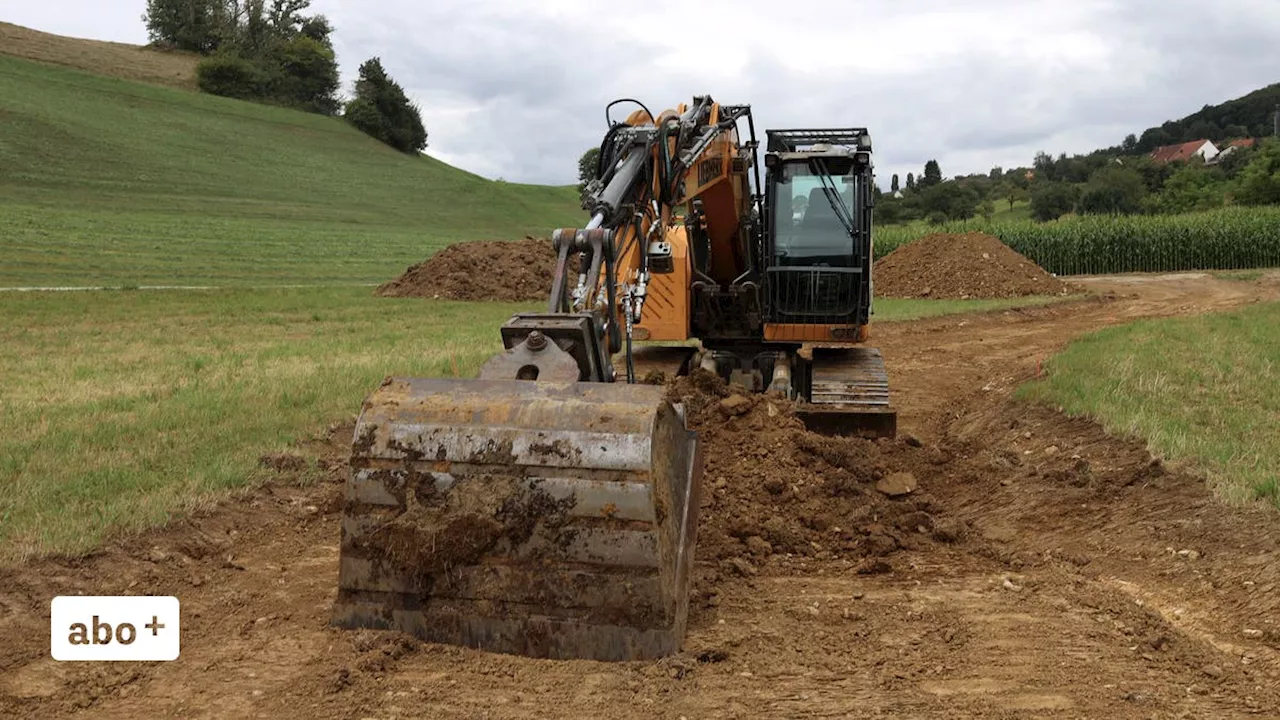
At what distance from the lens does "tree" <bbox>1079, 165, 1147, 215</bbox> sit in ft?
224

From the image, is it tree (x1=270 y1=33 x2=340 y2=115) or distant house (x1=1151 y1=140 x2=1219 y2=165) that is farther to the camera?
distant house (x1=1151 y1=140 x2=1219 y2=165)

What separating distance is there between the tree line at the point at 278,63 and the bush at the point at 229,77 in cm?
7

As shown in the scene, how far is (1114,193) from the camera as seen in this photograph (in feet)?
231

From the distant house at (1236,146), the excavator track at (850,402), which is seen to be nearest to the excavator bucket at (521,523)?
the excavator track at (850,402)

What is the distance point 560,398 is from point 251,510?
10.7 ft

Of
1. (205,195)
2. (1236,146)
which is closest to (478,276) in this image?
(205,195)

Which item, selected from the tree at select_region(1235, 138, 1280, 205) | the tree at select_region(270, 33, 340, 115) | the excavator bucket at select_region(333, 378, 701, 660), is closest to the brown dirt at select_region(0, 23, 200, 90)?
the tree at select_region(270, 33, 340, 115)

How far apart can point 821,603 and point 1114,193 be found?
7294 centimetres

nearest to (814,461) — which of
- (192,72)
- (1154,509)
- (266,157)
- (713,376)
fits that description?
(713,376)

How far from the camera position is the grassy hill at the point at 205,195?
2973 cm

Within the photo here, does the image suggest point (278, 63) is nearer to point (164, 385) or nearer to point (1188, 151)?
point (164, 385)

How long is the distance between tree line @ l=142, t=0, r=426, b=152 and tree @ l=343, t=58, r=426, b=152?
0.24 ft

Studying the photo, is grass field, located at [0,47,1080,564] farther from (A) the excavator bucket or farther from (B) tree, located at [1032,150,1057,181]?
(B) tree, located at [1032,150,1057,181]

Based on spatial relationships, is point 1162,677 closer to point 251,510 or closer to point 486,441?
point 486,441
